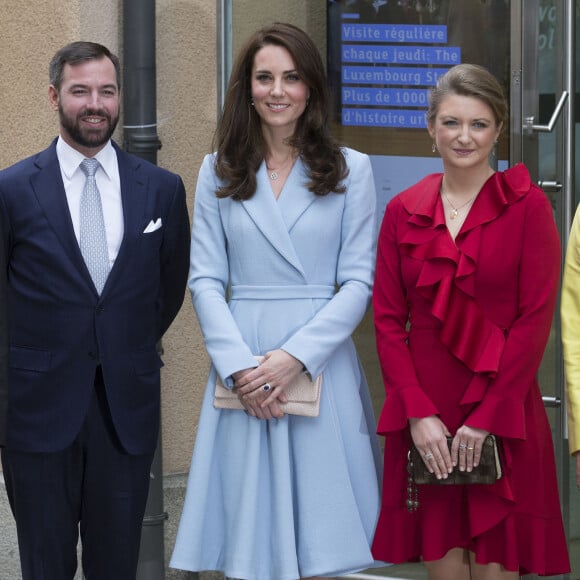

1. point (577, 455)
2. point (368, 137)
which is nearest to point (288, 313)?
point (577, 455)

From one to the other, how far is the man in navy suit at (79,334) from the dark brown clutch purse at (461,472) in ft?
2.99

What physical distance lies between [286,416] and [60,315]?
0.81m

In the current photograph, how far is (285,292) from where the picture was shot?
437cm

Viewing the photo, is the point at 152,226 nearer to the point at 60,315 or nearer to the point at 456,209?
the point at 60,315

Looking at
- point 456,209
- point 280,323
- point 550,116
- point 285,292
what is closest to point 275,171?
point 285,292

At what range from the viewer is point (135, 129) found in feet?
18.9

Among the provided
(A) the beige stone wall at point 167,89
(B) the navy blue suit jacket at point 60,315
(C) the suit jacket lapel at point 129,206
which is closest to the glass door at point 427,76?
(A) the beige stone wall at point 167,89

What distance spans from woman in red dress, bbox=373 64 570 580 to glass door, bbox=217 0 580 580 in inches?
44.9

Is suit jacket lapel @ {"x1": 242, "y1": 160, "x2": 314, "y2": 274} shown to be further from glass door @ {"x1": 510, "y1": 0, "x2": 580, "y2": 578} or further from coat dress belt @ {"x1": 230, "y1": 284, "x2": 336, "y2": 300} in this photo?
glass door @ {"x1": 510, "y1": 0, "x2": 580, "y2": 578}

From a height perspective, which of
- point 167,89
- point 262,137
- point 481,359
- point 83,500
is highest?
point 167,89

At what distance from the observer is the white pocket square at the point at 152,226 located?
14.3ft

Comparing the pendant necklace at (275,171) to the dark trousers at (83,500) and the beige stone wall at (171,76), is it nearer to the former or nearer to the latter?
the dark trousers at (83,500)

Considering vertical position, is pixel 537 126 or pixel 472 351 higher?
pixel 537 126

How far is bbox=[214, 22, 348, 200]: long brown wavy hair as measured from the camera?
4.35 metres
